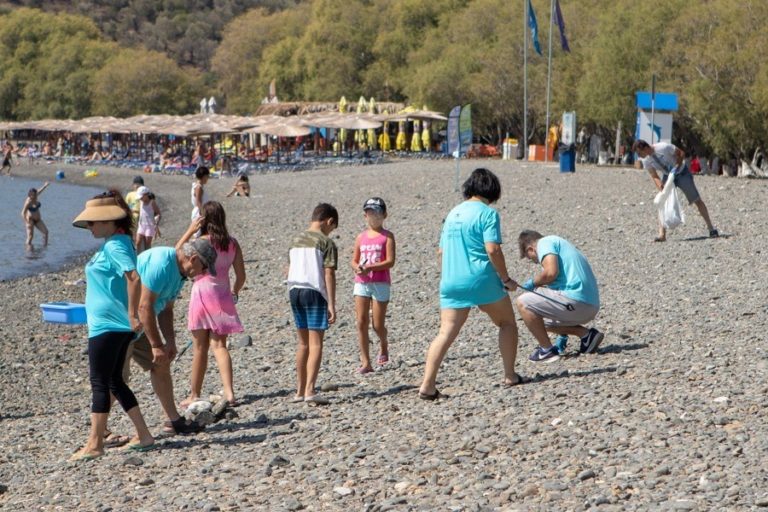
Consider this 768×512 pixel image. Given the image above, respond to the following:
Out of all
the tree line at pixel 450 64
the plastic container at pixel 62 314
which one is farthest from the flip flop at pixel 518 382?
the tree line at pixel 450 64

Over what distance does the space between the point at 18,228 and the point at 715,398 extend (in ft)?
92.7

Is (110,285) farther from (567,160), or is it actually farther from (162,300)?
(567,160)

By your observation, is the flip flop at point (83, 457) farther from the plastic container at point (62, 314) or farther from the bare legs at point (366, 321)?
the plastic container at point (62, 314)

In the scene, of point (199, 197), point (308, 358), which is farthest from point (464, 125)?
point (308, 358)

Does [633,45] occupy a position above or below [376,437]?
above

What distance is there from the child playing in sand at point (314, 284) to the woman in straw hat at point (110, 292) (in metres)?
1.41

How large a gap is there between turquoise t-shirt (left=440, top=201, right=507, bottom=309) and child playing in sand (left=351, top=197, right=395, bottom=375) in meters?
1.17

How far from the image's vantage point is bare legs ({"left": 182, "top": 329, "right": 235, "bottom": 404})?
779 cm

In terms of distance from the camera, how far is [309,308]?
777 centimetres

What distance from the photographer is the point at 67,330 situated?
13.3 meters

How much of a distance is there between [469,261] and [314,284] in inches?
43.4

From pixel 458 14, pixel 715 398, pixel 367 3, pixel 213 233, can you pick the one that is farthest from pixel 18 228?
pixel 367 3

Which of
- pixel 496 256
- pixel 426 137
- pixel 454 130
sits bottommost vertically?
pixel 496 256

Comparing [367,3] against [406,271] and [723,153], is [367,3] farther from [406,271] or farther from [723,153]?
[406,271]
